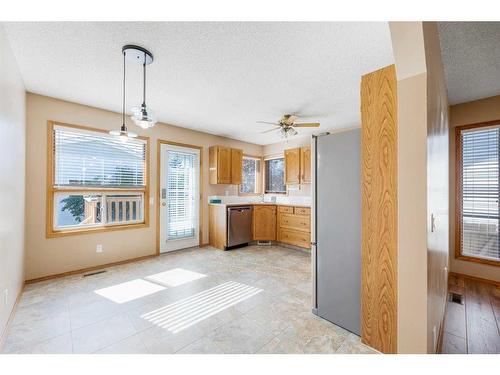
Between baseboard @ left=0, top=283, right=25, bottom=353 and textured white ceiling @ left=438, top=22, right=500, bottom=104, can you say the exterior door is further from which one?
textured white ceiling @ left=438, top=22, right=500, bottom=104

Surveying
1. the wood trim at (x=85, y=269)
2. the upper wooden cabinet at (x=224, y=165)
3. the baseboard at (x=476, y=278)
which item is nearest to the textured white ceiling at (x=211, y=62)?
the upper wooden cabinet at (x=224, y=165)

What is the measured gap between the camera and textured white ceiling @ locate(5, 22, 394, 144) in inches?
72.3

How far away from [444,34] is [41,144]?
185 inches

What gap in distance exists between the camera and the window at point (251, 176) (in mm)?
6090

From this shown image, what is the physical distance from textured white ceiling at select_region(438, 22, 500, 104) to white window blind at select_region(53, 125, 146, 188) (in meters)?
4.26

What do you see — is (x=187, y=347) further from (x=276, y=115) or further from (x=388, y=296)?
(x=276, y=115)

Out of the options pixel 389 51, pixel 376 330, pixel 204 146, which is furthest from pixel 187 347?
pixel 204 146

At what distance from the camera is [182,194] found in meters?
4.80

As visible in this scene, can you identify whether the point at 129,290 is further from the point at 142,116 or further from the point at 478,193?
the point at 478,193

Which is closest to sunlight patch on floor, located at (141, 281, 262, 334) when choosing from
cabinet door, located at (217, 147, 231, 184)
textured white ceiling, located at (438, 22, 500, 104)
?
cabinet door, located at (217, 147, 231, 184)

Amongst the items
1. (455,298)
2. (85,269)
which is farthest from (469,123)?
(85,269)

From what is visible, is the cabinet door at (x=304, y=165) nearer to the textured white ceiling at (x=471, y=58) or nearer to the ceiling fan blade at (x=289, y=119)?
the ceiling fan blade at (x=289, y=119)

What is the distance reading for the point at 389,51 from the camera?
2.10 metres

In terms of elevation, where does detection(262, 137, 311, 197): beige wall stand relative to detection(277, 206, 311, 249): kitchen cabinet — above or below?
above
